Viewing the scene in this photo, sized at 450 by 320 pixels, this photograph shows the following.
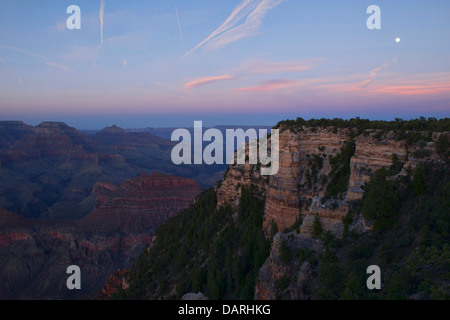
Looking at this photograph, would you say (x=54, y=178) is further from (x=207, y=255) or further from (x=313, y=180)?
(x=313, y=180)

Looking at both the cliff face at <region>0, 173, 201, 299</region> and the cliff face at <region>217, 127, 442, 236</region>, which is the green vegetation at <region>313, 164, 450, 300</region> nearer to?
the cliff face at <region>217, 127, 442, 236</region>

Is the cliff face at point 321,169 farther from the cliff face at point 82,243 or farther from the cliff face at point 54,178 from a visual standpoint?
the cliff face at point 54,178

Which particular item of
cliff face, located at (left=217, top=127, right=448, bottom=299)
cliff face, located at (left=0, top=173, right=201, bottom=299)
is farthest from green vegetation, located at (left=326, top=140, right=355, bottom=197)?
cliff face, located at (left=0, top=173, right=201, bottom=299)

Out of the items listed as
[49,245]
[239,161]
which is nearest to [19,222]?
[49,245]

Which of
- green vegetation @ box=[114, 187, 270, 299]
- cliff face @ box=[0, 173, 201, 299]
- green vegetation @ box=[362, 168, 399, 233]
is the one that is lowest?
cliff face @ box=[0, 173, 201, 299]

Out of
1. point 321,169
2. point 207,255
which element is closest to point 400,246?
point 321,169

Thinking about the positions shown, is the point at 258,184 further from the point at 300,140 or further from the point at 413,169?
the point at 413,169

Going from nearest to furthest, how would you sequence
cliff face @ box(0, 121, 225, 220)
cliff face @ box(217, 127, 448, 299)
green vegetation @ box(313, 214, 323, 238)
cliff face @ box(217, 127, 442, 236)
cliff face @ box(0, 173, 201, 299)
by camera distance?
cliff face @ box(217, 127, 448, 299) < green vegetation @ box(313, 214, 323, 238) < cliff face @ box(217, 127, 442, 236) < cliff face @ box(0, 173, 201, 299) < cliff face @ box(0, 121, 225, 220)

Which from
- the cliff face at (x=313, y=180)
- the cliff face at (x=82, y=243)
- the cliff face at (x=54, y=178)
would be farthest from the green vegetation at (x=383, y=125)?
the cliff face at (x=54, y=178)
